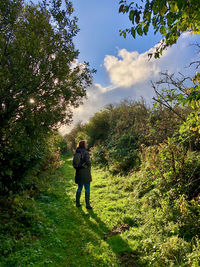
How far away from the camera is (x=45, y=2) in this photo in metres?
5.14

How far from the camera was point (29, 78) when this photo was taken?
14.2ft

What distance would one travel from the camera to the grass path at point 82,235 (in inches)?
140

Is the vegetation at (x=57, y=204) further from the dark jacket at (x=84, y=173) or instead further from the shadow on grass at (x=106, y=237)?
the dark jacket at (x=84, y=173)

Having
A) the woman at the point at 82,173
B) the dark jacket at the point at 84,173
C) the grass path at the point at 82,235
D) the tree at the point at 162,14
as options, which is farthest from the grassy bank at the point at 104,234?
the tree at the point at 162,14

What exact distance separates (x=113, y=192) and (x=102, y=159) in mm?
6131

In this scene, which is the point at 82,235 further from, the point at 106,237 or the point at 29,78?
the point at 29,78

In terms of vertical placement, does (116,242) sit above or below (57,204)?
below

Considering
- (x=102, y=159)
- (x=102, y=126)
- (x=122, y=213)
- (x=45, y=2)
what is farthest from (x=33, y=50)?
(x=102, y=126)

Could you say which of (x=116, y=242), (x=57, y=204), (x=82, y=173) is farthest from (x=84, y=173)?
(x=116, y=242)

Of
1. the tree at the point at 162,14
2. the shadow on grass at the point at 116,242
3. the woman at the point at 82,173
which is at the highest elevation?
the tree at the point at 162,14

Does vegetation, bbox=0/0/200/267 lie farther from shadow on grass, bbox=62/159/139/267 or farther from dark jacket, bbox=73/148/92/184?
dark jacket, bbox=73/148/92/184

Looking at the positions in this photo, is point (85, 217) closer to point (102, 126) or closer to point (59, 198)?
point (59, 198)

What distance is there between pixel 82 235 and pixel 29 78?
4.36m

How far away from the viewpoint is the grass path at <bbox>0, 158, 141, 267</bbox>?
356cm
